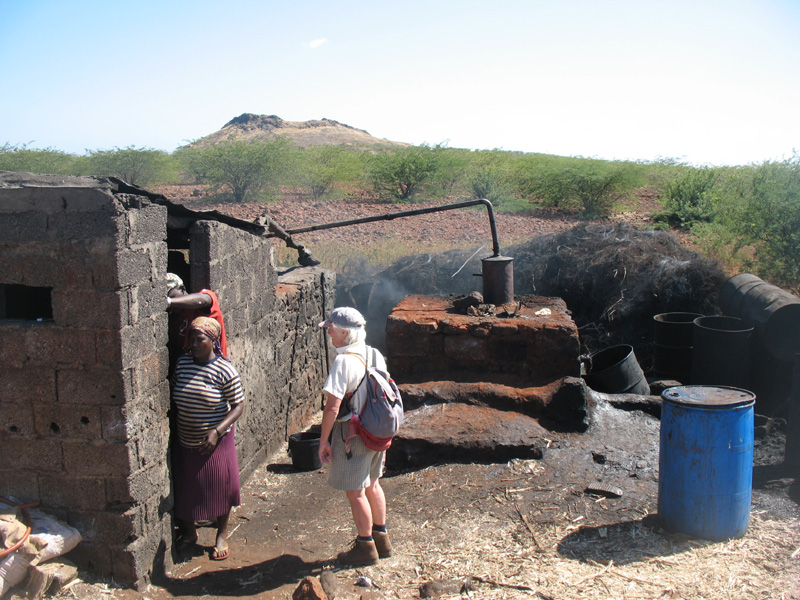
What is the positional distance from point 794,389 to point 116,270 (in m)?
5.04

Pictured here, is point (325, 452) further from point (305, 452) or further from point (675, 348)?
point (675, 348)

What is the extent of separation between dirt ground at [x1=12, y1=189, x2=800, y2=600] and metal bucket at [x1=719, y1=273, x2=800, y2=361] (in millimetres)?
1488

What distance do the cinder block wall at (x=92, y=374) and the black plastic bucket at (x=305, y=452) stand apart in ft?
5.93

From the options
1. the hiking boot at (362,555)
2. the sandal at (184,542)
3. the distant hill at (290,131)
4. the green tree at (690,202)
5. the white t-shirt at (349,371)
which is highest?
the distant hill at (290,131)

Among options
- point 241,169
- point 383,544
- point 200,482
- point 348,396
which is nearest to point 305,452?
point 200,482

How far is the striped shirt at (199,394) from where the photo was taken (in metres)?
4.04

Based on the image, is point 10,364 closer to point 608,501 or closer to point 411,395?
point 411,395

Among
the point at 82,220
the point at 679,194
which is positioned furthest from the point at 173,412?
the point at 679,194

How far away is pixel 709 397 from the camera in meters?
4.17

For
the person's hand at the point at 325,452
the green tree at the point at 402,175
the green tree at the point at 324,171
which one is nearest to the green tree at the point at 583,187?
the green tree at the point at 402,175

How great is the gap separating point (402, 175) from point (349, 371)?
20.3 m

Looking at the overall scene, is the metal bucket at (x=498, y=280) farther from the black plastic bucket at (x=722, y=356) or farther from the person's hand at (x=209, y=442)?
the person's hand at (x=209, y=442)

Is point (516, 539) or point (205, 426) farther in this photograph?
point (516, 539)

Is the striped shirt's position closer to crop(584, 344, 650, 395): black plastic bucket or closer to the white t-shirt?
the white t-shirt
